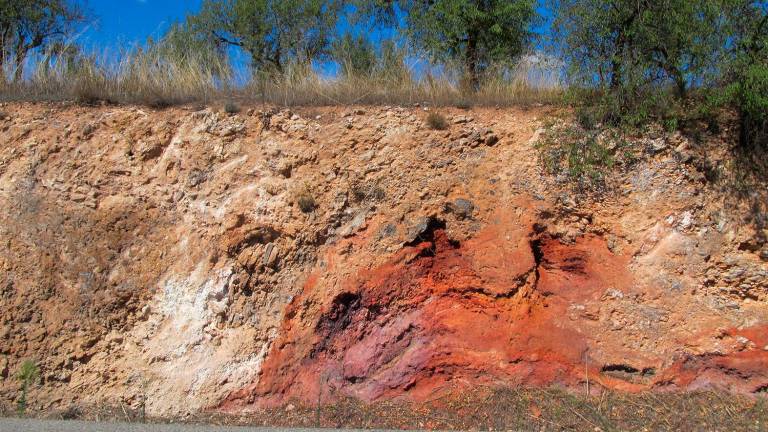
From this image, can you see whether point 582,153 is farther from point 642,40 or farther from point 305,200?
point 305,200

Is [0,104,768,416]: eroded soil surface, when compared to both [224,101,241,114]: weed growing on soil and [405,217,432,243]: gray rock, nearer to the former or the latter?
[405,217,432,243]: gray rock

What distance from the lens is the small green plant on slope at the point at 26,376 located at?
7.14 m

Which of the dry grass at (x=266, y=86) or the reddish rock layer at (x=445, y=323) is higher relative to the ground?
the dry grass at (x=266, y=86)

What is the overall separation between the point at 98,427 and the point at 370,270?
326 cm

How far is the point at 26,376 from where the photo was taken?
23.6 ft

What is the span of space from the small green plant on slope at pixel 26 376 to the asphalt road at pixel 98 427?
56 cm

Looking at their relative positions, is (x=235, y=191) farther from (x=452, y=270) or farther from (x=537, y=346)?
(x=537, y=346)

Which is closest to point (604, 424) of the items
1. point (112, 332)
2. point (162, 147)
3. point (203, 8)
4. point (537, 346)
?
point (537, 346)

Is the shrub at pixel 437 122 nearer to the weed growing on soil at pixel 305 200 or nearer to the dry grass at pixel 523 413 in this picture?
the weed growing on soil at pixel 305 200

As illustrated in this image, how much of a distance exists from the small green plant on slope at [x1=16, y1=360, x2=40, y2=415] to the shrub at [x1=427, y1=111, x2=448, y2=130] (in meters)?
5.54

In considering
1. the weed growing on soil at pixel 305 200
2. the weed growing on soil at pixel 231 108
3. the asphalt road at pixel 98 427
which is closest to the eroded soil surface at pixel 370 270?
the weed growing on soil at pixel 305 200

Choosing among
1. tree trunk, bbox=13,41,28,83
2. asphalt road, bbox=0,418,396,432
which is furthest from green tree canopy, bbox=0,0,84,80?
asphalt road, bbox=0,418,396,432

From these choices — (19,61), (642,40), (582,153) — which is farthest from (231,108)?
(642,40)

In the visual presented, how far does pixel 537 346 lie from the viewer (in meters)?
7.10
